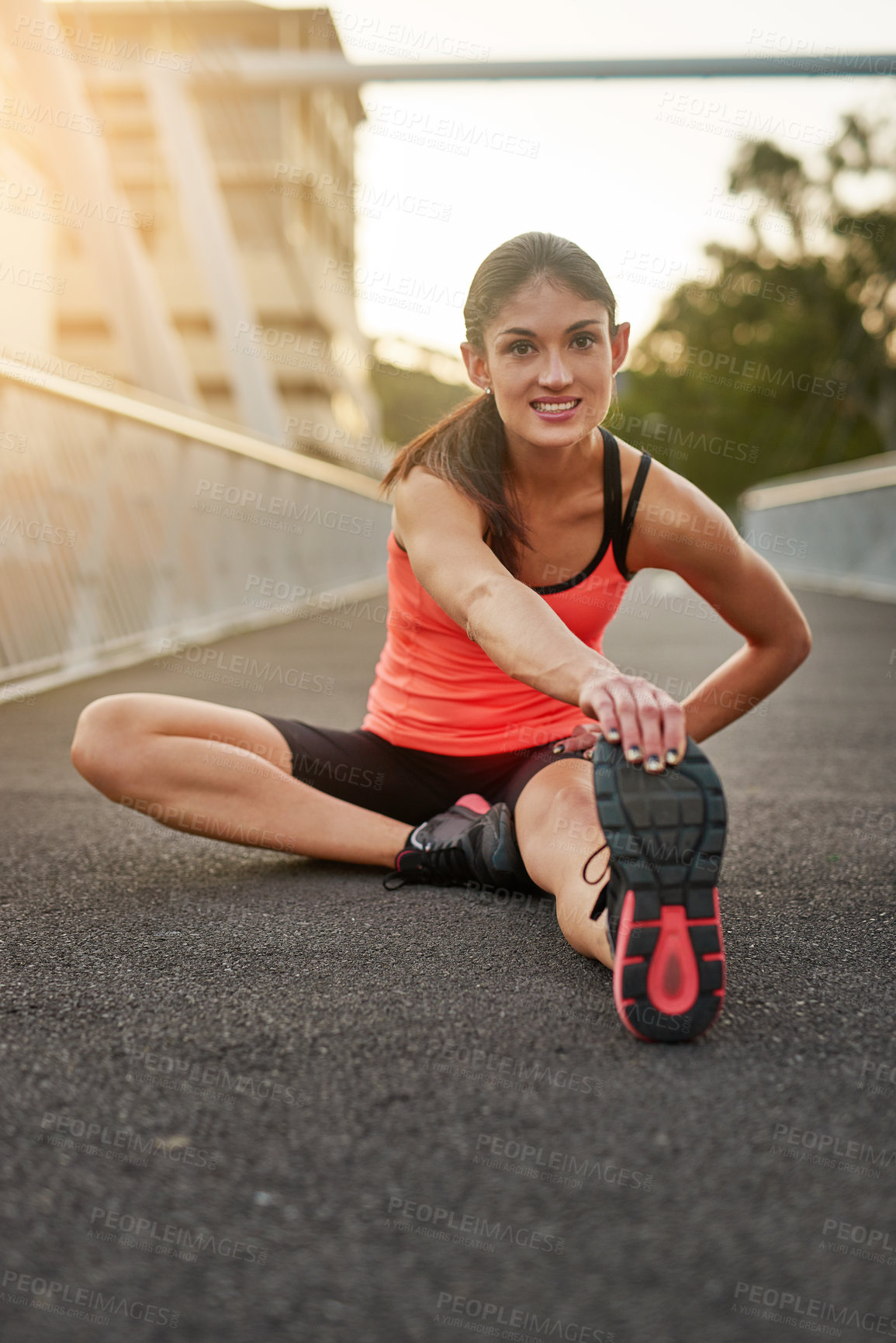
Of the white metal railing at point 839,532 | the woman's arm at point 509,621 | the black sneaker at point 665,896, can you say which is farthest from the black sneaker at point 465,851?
the white metal railing at point 839,532

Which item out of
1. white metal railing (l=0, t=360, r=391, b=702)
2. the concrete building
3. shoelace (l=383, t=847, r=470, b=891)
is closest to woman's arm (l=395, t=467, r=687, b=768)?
shoelace (l=383, t=847, r=470, b=891)

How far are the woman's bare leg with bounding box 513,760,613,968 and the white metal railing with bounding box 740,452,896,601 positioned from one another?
1251 cm

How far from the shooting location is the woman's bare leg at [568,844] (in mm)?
2228

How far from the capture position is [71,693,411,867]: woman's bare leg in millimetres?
2947

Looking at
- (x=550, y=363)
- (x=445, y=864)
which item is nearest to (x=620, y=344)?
(x=550, y=363)

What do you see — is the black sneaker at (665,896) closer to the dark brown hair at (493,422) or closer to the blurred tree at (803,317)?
the dark brown hair at (493,422)

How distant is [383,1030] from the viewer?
1.95m

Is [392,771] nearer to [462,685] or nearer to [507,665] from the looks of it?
[462,685]

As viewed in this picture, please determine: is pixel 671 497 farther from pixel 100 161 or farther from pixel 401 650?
pixel 100 161

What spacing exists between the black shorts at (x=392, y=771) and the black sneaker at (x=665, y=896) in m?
1.01

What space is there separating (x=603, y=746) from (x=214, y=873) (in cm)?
148

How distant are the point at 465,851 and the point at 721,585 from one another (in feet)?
2.81

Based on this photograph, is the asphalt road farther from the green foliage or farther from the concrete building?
the green foliage

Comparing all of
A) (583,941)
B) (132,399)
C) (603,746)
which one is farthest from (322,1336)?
(132,399)
